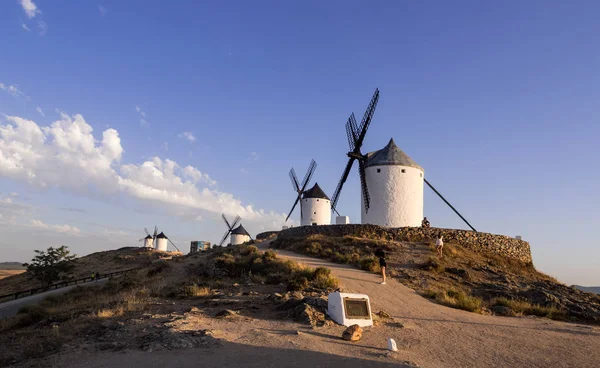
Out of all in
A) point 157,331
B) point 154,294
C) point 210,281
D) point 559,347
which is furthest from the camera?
point 210,281

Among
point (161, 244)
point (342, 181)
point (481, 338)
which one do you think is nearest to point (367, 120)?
point (342, 181)

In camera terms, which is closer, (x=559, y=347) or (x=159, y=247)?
(x=559, y=347)

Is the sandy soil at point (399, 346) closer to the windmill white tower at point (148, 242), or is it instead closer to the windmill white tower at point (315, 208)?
the windmill white tower at point (315, 208)

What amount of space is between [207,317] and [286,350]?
3.55 metres

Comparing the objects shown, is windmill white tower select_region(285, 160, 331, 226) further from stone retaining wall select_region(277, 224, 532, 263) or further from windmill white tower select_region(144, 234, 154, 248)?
windmill white tower select_region(144, 234, 154, 248)

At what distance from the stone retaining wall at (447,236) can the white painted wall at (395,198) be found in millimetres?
2128

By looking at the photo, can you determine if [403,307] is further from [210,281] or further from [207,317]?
[210,281]

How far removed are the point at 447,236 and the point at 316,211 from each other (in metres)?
20.0

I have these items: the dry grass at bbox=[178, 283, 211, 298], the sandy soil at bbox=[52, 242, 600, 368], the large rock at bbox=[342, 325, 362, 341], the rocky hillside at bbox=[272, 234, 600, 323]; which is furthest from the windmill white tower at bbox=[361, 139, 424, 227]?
the large rock at bbox=[342, 325, 362, 341]

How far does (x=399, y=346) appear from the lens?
873 cm

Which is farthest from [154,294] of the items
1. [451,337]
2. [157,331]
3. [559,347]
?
[559,347]

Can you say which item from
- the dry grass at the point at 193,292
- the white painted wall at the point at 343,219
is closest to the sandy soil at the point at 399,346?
the dry grass at the point at 193,292

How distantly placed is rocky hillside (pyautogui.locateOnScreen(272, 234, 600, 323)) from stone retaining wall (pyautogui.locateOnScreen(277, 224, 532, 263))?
2.32 feet

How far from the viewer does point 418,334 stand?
9.92m
